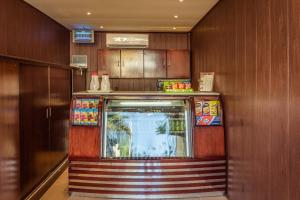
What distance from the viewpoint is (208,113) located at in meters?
4.21

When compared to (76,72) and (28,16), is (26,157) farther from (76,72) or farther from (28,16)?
(76,72)

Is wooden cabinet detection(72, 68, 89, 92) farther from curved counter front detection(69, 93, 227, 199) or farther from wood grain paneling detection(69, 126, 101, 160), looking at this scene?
wood grain paneling detection(69, 126, 101, 160)

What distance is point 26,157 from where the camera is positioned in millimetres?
4043

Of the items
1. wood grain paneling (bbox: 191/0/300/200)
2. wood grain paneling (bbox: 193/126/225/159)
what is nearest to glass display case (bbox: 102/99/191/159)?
wood grain paneling (bbox: 193/126/225/159)

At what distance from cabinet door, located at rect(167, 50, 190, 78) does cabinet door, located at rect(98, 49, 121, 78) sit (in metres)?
1.20

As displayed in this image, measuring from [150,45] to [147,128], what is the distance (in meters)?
3.55

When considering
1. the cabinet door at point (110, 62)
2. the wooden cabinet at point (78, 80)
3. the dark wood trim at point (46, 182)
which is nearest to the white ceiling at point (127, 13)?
the cabinet door at point (110, 62)

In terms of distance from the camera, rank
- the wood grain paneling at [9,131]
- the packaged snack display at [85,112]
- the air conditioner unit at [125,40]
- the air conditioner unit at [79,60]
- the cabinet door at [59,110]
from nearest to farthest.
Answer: the wood grain paneling at [9,131], the packaged snack display at [85,112], the cabinet door at [59,110], the air conditioner unit at [125,40], the air conditioner unit at [79,60]

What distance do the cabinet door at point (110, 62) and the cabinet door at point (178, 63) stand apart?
47.1 inches

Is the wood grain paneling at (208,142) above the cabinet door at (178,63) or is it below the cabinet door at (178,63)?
below

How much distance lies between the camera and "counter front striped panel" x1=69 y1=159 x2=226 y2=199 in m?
4.03

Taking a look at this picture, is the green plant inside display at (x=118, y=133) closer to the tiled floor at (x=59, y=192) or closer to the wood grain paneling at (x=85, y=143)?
the wood grain paneling at (x=85, y=143)

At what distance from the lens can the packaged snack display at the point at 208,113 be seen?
4184mm

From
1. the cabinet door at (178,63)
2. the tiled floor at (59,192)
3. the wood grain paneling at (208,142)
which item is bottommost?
the tiled floor at (59,192)
